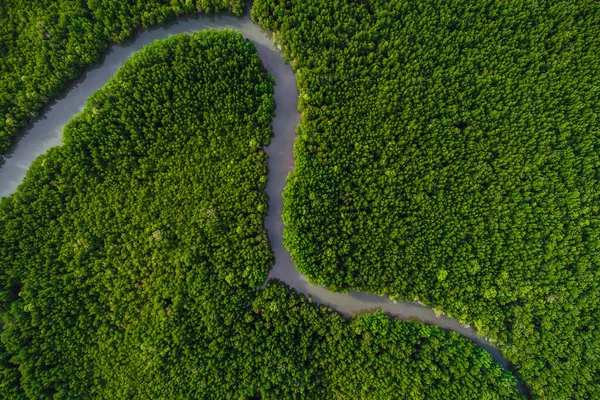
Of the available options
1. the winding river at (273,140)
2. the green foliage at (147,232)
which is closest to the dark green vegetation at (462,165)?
the winding river at (273,140)

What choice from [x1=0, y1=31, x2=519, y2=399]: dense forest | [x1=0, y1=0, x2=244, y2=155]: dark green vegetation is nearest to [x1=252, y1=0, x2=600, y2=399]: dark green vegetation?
[x1=0, y1=31, x2=519, y2=399]: dense forest

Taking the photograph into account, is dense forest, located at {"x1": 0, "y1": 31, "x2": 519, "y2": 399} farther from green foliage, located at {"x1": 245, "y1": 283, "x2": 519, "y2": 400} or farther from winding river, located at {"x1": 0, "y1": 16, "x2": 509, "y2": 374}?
winding river, located at {"x1": 0, "y1": 16, "x2": 509, "y2": 374}

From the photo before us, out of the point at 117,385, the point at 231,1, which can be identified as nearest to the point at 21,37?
the point at 231,1

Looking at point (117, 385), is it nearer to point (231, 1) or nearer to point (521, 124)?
point (231, 1)

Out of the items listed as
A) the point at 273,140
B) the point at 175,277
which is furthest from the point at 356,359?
the point at 273,140

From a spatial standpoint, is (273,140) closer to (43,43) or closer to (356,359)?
Answer: (356,359)
